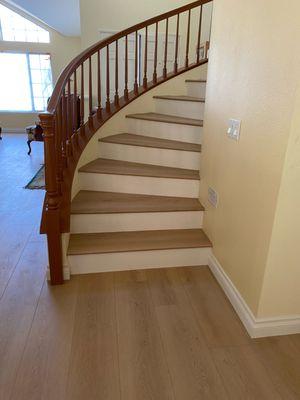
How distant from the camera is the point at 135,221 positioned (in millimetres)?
2389

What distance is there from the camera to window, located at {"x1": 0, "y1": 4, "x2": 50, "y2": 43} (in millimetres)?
7320

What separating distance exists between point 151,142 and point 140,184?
1.79 ft

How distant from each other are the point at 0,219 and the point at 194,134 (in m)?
2.17

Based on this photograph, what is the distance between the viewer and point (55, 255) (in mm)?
1968

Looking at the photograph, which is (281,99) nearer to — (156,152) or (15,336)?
(156,152)

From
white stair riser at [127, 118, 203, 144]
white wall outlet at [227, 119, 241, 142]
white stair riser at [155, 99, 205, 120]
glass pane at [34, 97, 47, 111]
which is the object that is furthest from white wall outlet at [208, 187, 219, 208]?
glass pane at [34, 97, 47, 111]

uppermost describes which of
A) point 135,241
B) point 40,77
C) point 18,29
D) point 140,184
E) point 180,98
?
point 18,29

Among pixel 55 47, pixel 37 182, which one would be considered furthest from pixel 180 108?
pixel 55 47

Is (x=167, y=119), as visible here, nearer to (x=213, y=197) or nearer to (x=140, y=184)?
(x=140, y=184)

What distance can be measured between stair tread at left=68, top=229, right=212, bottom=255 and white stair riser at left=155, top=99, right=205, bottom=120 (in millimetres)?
1427

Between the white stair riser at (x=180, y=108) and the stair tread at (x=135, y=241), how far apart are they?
143 cm

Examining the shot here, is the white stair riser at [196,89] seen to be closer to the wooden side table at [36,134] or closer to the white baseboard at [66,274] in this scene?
the white baseboard at [66,274]

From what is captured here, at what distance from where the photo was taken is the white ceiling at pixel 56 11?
5527 millimetres

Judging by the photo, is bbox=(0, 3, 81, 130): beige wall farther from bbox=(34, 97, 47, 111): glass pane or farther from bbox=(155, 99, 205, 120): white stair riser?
bbox=(155, 99, 205, 120): white stair riser
